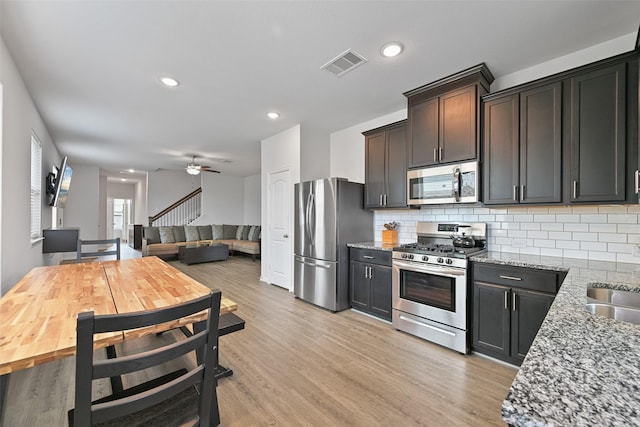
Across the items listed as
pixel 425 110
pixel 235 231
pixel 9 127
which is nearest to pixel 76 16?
pixel 9 127

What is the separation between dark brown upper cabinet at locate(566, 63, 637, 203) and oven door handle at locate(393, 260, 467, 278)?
3.61 feet

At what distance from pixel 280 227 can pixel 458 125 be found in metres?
3.19

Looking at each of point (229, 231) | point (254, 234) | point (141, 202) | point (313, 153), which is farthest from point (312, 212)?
point (141, 202)

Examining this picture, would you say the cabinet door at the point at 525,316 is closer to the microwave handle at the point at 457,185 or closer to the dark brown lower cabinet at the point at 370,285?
the microwave handle at the point at 457,185

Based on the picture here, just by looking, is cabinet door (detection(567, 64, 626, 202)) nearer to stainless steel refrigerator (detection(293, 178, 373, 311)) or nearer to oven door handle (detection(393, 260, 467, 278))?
oven door handle (detection(393, 260, 467, 278))

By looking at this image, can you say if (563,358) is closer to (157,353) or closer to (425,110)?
(157,353)

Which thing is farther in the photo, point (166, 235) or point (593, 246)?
point (166, 235)

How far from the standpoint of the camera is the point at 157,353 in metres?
0.94

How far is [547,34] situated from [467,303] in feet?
7.77

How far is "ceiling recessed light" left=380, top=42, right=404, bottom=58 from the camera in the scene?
2.38m

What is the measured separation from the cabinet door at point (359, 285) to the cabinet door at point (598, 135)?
86.3 inches

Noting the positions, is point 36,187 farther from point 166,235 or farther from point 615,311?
point 615,311

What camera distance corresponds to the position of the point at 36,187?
3.95m

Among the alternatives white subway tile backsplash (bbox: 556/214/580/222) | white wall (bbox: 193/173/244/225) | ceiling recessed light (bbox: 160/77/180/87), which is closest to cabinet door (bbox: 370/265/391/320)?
white subway tile backsplash (bbox: 556/214/580/222)
